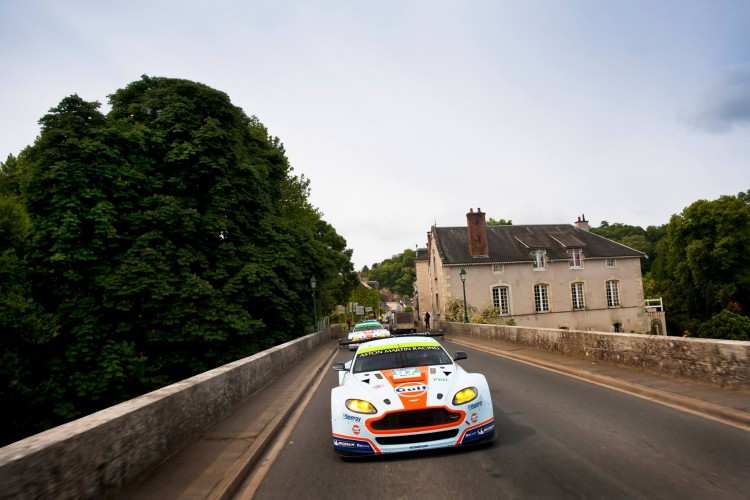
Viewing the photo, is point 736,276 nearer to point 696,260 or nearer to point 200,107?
point 696,260

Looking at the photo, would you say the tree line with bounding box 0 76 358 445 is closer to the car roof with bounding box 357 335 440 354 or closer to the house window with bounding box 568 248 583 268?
the car roof with bounding box 357 335 440 354

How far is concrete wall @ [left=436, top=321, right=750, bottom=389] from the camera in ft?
26.5

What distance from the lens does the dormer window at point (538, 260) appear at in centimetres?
4533

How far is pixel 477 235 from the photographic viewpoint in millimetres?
45656

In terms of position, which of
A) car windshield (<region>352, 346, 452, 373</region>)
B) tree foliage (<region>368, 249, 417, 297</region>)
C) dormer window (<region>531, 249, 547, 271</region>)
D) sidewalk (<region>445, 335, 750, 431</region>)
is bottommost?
sidewalk (<region>445, 335, 750, 431</region>)

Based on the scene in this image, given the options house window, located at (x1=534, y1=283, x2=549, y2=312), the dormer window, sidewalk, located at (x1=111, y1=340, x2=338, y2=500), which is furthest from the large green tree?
sidewalk, located at (x1=111, y1=340, x2=338, y2=500)

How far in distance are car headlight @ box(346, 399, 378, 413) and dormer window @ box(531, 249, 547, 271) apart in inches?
1659

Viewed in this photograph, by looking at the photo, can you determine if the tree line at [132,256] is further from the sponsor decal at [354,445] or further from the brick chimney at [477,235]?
the brick chimney at [477,235]

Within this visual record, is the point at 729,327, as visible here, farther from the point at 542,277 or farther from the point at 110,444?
the point at 110,444

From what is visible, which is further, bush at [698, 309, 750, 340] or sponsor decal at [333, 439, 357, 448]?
bush at [698, 309, 750, 340]

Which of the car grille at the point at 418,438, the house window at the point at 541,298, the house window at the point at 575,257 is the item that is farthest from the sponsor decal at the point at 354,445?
the house window at the point at 575,257

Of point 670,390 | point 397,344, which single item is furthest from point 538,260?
point 397,344

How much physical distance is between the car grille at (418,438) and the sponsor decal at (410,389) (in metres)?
0.46

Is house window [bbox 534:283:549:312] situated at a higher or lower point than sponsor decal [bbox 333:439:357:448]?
higher
